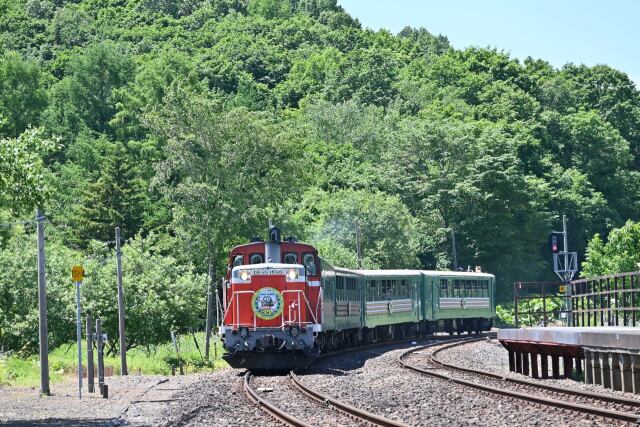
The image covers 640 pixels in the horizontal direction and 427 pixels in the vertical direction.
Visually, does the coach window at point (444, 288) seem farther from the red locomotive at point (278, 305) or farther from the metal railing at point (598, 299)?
the metal railing at point (598, 299)

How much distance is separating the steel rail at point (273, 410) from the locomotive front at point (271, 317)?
442cm

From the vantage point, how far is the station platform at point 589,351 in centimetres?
1930

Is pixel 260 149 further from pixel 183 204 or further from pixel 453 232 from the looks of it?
pixel 453 232

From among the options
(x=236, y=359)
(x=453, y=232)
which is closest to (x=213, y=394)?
(x=236, y=359)

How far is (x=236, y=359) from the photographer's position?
93.2 ft

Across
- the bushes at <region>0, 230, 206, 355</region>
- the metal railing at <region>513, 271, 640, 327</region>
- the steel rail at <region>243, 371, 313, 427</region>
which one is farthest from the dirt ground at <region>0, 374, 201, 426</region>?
the bushes at <region>0, 230, 206, 355</region>

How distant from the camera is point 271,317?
28266 mm

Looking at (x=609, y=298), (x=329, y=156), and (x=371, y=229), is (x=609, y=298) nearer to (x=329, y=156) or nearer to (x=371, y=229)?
(x=371, y=229)

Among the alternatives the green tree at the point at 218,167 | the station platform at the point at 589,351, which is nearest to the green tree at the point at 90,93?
the green tree at the point at 218,167

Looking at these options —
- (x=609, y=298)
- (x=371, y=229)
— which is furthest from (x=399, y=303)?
(x=371, y=229)

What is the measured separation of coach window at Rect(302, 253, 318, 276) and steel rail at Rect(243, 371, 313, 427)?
6034 mm

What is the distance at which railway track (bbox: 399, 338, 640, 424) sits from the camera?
16.0m

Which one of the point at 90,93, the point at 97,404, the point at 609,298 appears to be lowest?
the point at 97,404

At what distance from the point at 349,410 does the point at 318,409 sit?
1249mm
